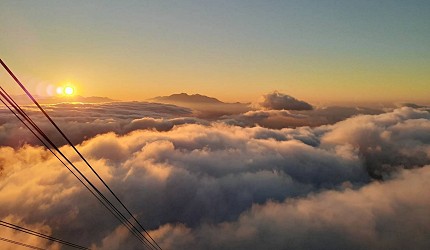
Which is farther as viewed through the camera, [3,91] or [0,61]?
[3,91]

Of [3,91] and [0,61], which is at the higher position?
[0,61]
